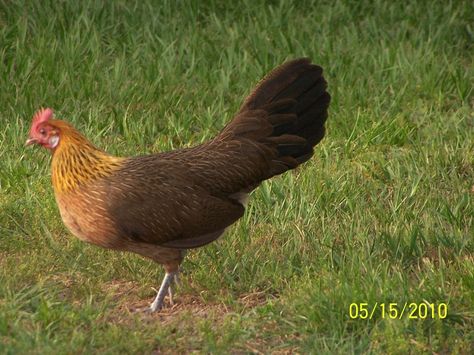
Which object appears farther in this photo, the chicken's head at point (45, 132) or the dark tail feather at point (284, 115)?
the dark tail feather at point (284, 115)

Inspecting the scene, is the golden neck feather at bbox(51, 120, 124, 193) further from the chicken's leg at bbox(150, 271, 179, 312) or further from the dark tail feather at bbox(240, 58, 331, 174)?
the dark tail feather at bbox(240, 58, 331, 174)

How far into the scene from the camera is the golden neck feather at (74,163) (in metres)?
6.12

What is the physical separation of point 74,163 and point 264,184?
5.24ft

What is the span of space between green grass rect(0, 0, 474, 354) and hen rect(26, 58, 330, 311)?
33cm

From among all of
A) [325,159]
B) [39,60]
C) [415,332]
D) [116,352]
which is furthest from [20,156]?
[415,332]

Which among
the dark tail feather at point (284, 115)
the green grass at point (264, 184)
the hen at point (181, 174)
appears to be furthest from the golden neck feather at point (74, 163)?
the dark tail feather at point (284, 115)

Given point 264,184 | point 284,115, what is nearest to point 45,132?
point 284,115

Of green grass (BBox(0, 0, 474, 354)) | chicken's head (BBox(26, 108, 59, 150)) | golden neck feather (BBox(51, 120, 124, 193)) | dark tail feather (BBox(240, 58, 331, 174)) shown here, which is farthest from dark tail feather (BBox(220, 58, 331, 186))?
chicken's head (BBox(26, 108, 59, 150))

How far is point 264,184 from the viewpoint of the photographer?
7.34m

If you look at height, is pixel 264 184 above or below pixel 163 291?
below

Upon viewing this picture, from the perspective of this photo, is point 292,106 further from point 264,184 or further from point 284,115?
point 264,184

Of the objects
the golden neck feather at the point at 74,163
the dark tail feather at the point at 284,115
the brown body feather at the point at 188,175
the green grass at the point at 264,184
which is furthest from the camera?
the dark tail feather at the point at 284,115

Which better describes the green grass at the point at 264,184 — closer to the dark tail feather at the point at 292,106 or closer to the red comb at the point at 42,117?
the dark tail feather at the point at 292,106

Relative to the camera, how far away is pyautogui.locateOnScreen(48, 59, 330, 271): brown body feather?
6.01 metres
